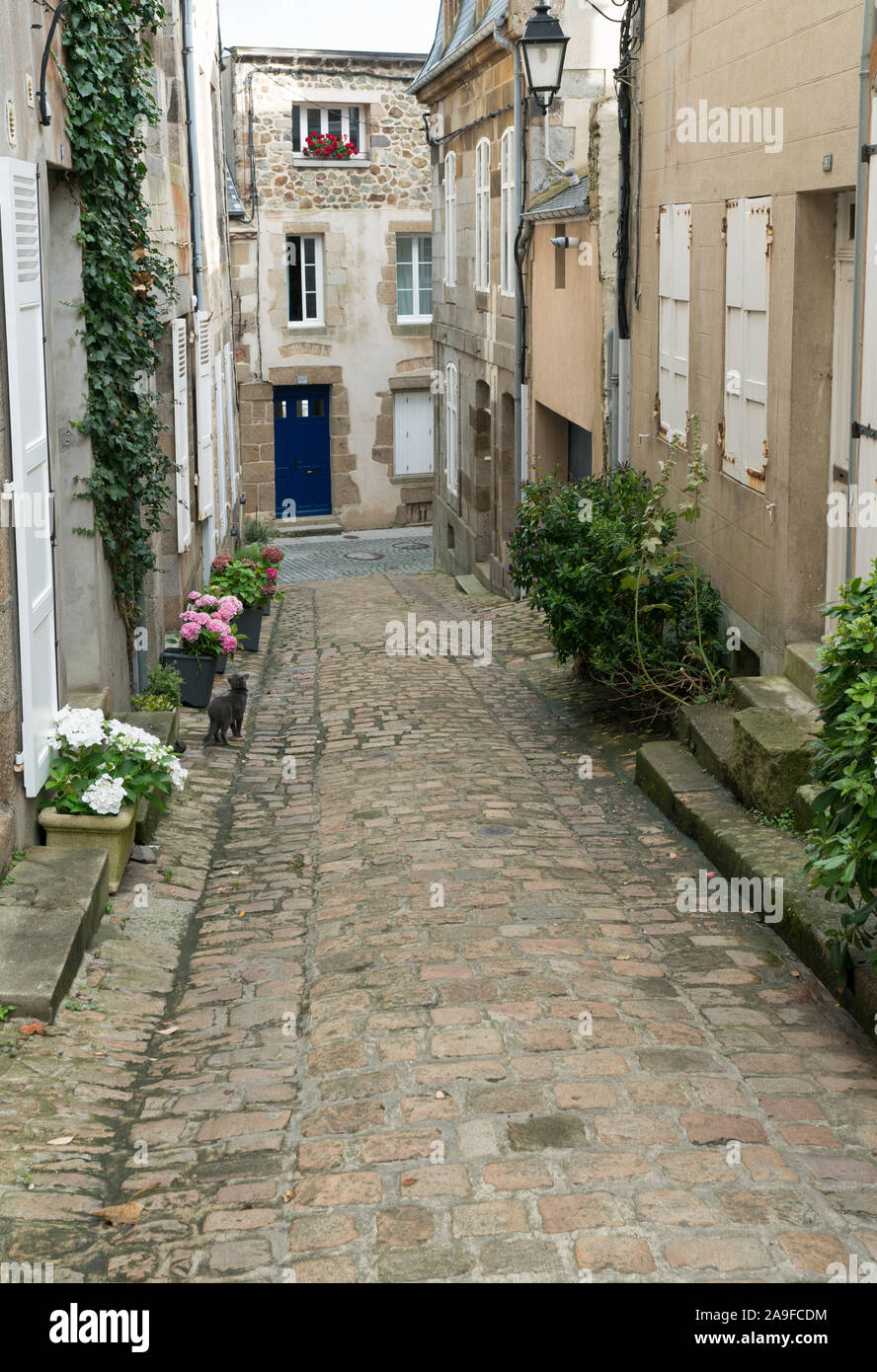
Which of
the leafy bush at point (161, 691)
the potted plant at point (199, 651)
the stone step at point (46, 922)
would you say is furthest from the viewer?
the potted plant at point (199, 651)

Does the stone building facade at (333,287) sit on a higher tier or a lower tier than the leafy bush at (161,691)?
higher

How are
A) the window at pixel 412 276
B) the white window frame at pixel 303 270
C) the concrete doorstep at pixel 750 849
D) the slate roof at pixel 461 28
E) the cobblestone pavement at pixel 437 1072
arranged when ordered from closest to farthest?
the cobblestone pavement at pixel 437 1072 → the concrete doorstep at pixel 750 849 → the slate roof at pixel 461 28 → the white window frame at pixel 303 270 → the window at pixel 412 276

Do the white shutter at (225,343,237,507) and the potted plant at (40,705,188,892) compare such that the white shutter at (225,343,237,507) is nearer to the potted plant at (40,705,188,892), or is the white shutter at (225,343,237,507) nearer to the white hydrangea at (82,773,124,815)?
the potted plant at (40,705,188,892)

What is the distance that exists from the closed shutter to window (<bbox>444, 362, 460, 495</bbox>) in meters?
4.88

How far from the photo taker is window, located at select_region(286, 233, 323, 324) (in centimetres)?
2558

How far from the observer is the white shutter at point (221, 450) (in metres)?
16.4

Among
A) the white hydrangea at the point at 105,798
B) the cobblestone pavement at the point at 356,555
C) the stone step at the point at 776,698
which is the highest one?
the stone step at the point at 776,698

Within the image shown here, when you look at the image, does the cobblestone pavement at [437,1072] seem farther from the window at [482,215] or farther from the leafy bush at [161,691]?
the window at [482,215]

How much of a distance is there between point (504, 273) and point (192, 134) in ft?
15.1

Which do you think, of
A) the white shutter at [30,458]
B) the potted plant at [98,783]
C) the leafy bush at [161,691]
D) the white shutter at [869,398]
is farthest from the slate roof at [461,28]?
the potted plant at [98,783]

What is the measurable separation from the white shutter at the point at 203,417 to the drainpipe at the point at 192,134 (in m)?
0.28

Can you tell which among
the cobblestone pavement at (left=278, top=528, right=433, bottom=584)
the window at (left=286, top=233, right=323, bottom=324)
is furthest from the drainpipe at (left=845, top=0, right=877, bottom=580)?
the window at (left=286, top=233, right=323, bottom=324)

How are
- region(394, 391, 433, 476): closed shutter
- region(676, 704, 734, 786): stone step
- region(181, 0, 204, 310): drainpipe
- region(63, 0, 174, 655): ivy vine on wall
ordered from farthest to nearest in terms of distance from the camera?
region(394, 391, 433, 476): closed shutter
region(181, 0, 204, 310): drainpipe
region(676, 704, 734, 786): stone step
region(63, 0, 174, 655): ivy vine on wall

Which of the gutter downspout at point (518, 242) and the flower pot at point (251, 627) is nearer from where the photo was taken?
the flower pot at point (251, 627)
